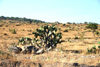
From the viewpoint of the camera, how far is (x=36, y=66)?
757 cm

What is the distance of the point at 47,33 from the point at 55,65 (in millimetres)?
8138

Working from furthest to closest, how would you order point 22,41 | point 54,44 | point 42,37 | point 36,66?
point 22,41 → point 42,37 → point 54,44 → point 36,66

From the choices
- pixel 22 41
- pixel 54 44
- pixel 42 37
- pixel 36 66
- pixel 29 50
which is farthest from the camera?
pixel 22 41

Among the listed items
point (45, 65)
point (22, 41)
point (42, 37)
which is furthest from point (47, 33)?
point (45, 65)

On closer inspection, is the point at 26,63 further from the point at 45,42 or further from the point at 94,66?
the point at 45,42

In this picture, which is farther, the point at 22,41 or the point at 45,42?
the point at 22,41

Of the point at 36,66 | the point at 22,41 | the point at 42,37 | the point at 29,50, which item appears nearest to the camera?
Answer: the point at 36,66

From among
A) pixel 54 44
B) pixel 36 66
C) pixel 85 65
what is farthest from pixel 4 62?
pixel 54 44

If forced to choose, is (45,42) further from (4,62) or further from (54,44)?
(4,62)

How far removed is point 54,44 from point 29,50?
9.90ft

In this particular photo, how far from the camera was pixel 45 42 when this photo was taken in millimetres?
15352

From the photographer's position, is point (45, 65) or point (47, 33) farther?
point (47, 33)

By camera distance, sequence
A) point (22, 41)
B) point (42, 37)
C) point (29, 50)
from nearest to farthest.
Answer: point (29, 50), point (42, 37), point (22, 41)

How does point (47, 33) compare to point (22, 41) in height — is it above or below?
above
